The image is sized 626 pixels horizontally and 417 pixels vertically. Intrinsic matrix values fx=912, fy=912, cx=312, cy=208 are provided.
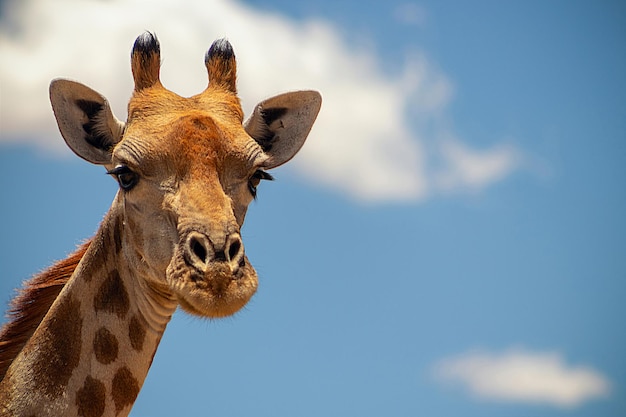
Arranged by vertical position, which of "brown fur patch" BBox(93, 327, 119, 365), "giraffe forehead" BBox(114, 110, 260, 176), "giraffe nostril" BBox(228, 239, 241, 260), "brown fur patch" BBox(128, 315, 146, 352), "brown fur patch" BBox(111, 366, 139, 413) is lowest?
"brown fur patch" BBox(111, 366, 139, 413)

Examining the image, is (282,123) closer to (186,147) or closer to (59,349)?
(186,147)

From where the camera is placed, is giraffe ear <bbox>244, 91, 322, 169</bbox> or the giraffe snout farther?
giraffe ear <bbox>244, 91, 322, 169</bbox>

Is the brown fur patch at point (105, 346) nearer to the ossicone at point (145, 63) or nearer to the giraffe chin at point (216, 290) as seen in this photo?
the giraffe chin at point (216, 290)

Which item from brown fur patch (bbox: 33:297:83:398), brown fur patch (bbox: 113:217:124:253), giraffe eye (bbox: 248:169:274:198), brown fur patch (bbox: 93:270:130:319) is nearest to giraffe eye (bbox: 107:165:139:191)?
brown fur patch (bbox: 113:217:124:253)

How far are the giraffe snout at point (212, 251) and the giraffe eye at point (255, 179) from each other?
143 cm

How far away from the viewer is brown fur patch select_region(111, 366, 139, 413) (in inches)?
397

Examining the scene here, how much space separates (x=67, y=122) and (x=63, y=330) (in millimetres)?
2467

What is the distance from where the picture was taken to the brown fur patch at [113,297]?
1032 cm

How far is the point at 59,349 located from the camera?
1012 centimetres

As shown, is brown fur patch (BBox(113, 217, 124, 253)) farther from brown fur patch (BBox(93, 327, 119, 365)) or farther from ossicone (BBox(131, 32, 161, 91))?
ossicone (BBox(131, 32, 161, 91))

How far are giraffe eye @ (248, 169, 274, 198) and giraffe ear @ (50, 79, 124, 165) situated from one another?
1.73m

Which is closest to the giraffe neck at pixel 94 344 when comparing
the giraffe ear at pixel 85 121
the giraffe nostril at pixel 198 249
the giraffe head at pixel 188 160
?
the giraffe head at pixel 188 160

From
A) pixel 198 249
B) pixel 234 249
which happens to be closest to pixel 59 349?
pixel 198 249

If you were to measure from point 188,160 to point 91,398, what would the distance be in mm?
2812
